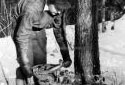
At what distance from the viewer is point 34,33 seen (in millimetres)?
3514

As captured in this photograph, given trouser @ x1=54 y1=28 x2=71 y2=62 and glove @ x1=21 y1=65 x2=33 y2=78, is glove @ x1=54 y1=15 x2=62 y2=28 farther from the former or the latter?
glove @ x1=21 y1=65 x2=33 y2=78

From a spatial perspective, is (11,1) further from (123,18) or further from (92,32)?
(92,32)

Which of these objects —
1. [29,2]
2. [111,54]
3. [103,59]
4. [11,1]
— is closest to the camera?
[29,2]

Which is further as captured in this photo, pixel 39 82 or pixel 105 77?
pixel 105 77

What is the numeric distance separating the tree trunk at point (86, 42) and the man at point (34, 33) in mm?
634

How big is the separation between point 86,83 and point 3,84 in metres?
1.41

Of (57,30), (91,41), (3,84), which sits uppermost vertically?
(57,30)

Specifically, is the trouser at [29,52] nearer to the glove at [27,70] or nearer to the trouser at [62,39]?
the glove at [27,70]

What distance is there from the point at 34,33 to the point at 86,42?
1038 mm

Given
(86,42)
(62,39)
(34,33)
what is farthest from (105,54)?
(34,33)

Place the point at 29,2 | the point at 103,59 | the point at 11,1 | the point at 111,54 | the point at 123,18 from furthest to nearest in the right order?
1. the point at 11,1
2. the point at 123,18
3. the point at 111,54
4. the point at 103,59
5. the point at 29,2

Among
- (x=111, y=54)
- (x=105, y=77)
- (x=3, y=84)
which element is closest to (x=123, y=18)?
(x=111, y=54)

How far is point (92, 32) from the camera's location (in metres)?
4.26

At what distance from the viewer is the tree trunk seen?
418 cm
